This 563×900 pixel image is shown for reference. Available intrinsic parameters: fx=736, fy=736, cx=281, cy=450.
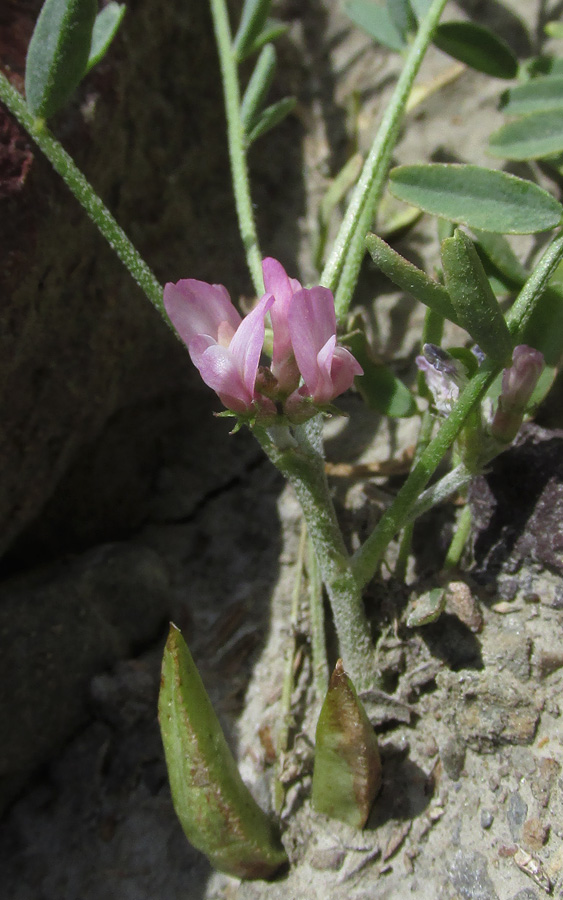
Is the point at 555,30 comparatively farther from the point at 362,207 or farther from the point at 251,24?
the point at 362,207

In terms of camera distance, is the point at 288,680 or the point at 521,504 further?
the point at 288,680

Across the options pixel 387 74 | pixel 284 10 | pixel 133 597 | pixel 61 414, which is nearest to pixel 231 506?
pixel 133 597

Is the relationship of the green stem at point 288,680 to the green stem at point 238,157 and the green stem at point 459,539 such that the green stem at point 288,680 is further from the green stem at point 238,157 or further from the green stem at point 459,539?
the green stem at point 238,157

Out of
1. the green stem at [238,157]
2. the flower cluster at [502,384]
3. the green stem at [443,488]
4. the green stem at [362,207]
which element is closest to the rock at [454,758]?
the green stem at [443,488]

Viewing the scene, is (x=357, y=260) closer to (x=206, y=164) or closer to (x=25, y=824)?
(x=206, y=164)

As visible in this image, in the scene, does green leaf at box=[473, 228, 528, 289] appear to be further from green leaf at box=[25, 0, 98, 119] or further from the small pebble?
the small pebble

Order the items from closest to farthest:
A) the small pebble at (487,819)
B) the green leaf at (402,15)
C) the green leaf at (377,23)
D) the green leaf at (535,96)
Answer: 1. the small pebble at (487,819)
2. the green leaf at (535,96)
3. the green leaf at (402,15)
4. the green leaf at (377,23)

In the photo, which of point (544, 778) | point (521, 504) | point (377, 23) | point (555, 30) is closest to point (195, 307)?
point (521, 504)
